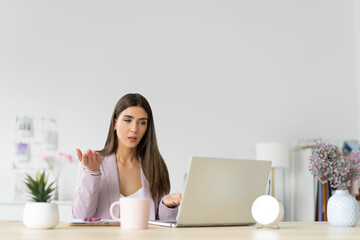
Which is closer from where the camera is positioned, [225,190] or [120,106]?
[225,190]

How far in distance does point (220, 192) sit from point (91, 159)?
0.58 meters

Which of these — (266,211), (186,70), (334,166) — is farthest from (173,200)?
(186,70)

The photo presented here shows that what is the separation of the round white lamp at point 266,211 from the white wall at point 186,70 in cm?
316

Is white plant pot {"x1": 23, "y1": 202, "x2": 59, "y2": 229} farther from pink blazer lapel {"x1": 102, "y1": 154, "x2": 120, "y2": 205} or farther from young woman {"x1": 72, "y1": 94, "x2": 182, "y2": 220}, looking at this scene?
pink blazer lapel {"x1": 102, "y1": 154, "x2": 120, "y2": 205}

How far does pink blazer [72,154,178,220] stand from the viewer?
7.32 ft

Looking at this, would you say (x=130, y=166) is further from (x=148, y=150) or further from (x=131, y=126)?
(x=131, y=126)

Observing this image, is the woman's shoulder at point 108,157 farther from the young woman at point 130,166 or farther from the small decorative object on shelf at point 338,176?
the small decorative object on shelf at point 338,176

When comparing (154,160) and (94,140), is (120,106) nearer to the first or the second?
(154,160)

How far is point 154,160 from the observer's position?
2.62 meters

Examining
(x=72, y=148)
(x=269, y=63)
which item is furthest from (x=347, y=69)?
(x=72, y=148)

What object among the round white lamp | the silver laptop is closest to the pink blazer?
the silver laptop

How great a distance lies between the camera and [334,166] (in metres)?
2.04

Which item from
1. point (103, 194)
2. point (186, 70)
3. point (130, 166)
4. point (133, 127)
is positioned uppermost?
point (186, 70)

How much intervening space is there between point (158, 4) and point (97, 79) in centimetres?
105
